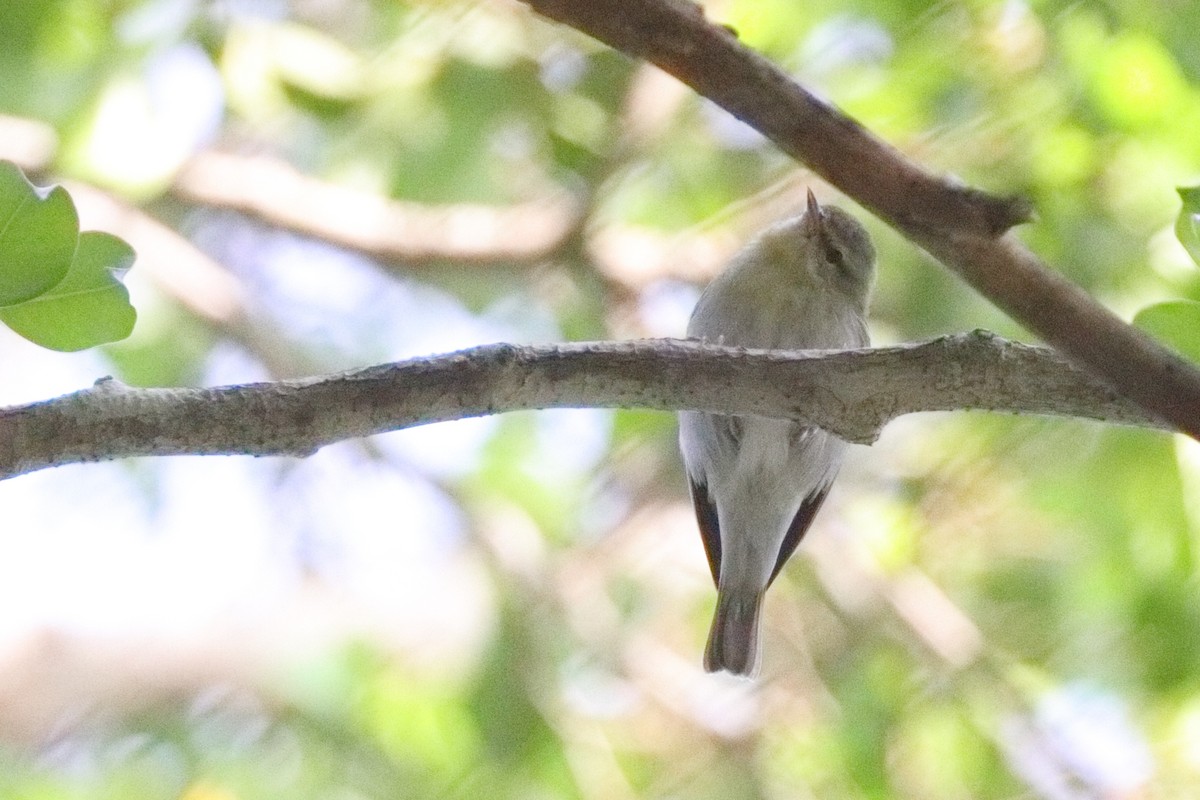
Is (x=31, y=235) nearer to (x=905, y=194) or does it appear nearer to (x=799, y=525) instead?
(x=905, y=194)

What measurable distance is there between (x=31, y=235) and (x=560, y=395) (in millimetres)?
580

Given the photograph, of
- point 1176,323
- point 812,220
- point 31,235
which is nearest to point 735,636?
point 812,220

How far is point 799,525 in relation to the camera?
329 cm

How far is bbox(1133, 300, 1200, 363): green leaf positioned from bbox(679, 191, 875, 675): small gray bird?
4.90 ft

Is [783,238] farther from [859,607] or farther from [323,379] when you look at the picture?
[323,379]

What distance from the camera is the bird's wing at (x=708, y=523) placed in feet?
10.5

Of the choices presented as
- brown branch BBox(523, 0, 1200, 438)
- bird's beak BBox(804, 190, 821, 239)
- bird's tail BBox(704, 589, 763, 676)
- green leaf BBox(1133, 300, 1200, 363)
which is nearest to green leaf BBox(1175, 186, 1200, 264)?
green leaf BBox(1133, 300, 1200, 363)

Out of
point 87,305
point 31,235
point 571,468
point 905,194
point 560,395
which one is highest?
point 905,194

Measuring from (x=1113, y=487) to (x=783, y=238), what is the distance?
118cm

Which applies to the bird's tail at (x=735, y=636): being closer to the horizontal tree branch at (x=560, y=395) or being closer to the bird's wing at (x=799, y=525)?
the bird's wing at (x=799, y=525)

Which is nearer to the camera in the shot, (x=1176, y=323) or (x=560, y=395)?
(x=1176, y=323)

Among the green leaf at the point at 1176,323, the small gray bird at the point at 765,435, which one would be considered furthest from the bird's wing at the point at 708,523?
the green leaf at the point at 1176,323

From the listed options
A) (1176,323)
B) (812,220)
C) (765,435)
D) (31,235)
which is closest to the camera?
(31,235)

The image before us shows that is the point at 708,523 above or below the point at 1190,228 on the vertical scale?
below
